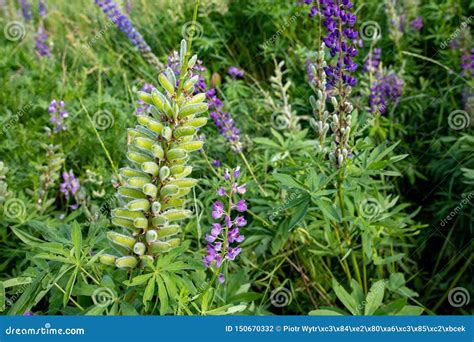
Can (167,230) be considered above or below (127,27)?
below

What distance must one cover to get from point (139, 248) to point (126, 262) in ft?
0.22

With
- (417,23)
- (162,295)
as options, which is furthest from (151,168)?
(417,23)

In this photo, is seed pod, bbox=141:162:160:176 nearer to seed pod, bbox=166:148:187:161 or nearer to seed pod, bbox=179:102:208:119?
seed pod, bbox=166:148:187:161

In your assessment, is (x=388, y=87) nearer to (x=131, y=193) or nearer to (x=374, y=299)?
(x=374, y=299)

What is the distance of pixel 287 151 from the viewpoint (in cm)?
318

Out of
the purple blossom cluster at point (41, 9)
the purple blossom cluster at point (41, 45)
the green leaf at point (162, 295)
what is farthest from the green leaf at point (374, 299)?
the purple blossom cluster at point (41, 9)

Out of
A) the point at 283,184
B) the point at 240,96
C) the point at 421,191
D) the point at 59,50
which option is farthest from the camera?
the point at 59,50

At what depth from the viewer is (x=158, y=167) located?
1953mm

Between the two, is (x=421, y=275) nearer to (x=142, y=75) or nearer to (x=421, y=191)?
(x=421, y=191)

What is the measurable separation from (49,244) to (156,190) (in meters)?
0.47

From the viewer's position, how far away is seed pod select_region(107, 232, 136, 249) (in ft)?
6.59

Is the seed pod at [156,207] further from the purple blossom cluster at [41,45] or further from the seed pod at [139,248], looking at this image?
the purple blossom cluster at [41,45]

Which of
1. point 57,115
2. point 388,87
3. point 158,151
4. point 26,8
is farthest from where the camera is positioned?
point 26,8

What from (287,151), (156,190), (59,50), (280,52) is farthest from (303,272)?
(59,50)
